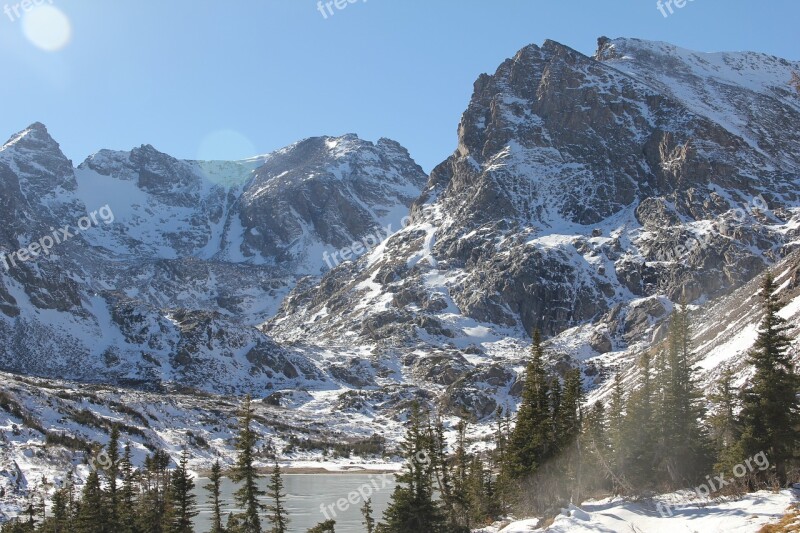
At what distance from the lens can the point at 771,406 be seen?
3419cm

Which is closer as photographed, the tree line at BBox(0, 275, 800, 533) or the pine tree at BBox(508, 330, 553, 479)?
the tree line at BBox(0, 275, 800, 533)

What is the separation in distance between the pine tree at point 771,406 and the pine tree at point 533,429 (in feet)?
46.0

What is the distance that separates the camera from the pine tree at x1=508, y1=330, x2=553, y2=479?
1823 inches

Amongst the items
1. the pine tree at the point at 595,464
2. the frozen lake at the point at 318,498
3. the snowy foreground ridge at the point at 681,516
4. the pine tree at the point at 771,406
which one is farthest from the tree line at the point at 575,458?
the frozen lake at the point at 318,498

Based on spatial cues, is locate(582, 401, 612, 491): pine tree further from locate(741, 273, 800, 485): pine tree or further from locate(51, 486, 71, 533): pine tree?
locate(51, 486, 71, 533): pine tree

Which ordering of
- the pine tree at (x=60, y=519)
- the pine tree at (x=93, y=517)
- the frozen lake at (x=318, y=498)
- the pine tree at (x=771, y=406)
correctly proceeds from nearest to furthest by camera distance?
the pine tree at (x=771, y=406) < the pine tree at (x=93, y=517) < the pine tree at (x=60, y=519) < the frozen lake at (x=318, y=498)

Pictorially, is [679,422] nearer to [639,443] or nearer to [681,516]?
[639,443]

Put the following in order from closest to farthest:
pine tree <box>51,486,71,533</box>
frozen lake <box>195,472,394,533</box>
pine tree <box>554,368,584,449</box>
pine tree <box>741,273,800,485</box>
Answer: pine tree <box>741,273,800,485</box>
pine tree <box>554,368,584,449</box>
pine tree <box>51,486,71,533</box>
frozen lake <box>195,472,394,533</box>

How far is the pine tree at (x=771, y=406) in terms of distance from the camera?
33531 mm

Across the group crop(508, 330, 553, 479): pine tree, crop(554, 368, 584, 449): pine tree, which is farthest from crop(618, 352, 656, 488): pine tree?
crop(508, 330, 553, 479): pine tree

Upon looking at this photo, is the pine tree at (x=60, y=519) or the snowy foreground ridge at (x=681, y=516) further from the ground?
the pine tree at (x=60, y=519)

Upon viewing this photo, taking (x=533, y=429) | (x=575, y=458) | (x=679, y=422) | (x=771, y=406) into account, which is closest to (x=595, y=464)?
(x=575, y=458)

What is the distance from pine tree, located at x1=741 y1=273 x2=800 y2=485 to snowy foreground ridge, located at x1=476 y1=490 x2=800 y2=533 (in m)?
5.13

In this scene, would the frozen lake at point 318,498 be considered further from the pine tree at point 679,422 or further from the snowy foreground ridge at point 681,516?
the snowy foreground ridge at point 681,516
